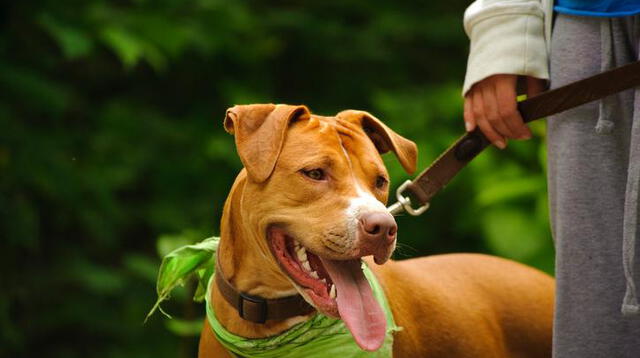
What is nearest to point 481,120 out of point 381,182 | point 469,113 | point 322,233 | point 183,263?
point 469,113

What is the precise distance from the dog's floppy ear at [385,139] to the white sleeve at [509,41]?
0.42 metres

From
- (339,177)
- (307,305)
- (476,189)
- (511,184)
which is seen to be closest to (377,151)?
(339,177)

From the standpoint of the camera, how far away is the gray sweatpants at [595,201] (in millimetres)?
2727

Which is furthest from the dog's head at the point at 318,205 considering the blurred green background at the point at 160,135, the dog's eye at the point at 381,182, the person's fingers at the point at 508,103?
the blurred green background at the point at 160,135

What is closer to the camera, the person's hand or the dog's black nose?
Answer: the dog's black nose

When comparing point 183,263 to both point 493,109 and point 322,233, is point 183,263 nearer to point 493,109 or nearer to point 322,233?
point 322,233

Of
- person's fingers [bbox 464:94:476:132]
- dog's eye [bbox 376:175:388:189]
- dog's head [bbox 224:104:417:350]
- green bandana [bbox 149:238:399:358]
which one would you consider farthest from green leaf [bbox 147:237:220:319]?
person's fingers [bbox 464:94:476:132]

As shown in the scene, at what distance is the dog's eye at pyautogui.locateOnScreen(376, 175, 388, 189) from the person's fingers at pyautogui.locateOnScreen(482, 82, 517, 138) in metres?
0.38

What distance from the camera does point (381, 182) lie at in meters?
3.18

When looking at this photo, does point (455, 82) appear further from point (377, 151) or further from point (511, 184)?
point (377, 151)

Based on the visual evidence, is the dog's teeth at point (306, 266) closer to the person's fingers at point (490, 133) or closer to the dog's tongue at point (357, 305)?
the dog's tongue at point (357, 305)

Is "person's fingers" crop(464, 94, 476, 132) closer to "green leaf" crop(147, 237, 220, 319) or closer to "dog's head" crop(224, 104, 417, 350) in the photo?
"dog's head" crop(224, 104, 417, 350)

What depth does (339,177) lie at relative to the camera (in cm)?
303

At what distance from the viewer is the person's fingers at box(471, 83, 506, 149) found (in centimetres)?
306
